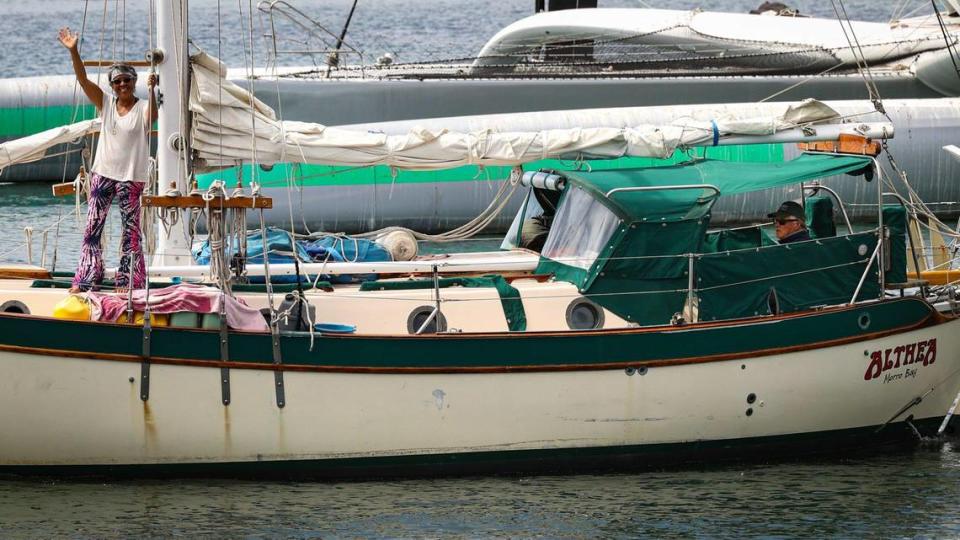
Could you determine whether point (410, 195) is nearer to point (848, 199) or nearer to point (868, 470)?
point (848, 199)

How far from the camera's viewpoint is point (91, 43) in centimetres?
6488

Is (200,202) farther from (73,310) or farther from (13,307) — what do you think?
(13,307)

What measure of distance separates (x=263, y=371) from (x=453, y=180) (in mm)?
16472

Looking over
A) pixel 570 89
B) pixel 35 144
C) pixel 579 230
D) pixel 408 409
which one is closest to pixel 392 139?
pixel 579 230

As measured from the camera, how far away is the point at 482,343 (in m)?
13.2

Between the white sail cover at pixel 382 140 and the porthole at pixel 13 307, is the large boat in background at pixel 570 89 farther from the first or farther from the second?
the porthole at pixel 13 307

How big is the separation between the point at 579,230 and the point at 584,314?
3.64 feet

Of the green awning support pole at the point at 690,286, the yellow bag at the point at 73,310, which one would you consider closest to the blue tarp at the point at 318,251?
the yellow bag at the point at 73,310

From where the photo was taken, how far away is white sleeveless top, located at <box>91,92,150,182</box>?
13.5 meters

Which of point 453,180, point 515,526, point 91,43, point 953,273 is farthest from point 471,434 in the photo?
point 91,43

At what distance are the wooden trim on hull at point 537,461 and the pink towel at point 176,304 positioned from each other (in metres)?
1.37

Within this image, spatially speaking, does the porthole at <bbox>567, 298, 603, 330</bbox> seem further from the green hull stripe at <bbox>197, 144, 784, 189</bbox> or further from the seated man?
the green hull stripe at <bbox>197, 144, 784, 189</bbox>

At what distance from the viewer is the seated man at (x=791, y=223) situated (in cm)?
1491

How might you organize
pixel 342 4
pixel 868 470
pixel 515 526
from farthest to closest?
pixel 342 4, pixel 868 470, pixel 515 526
